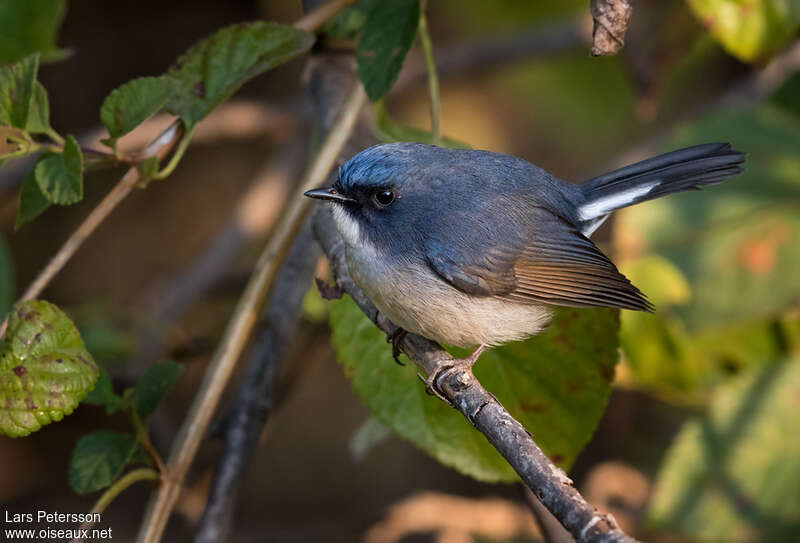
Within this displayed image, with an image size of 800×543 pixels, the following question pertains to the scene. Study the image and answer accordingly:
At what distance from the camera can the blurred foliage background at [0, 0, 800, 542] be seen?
3273 millimetres

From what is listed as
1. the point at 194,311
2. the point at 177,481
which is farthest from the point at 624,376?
the point at 194,311

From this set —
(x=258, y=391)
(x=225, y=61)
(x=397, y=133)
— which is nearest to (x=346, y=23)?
(x=397, y=133)

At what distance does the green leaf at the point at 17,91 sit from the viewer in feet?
6.75

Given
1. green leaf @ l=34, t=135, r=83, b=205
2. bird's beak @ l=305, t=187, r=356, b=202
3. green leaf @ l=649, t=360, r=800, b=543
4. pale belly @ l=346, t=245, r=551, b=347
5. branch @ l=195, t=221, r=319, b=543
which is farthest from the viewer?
green leaf @ l=649, t=360, r=800, b=543

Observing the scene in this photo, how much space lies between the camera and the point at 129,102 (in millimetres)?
2164

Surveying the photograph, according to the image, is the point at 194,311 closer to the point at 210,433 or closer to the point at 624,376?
the point at 210,433

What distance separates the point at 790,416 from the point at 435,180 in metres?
1.81

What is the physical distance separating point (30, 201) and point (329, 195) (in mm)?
805

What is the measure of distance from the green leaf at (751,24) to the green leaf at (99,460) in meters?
2.09

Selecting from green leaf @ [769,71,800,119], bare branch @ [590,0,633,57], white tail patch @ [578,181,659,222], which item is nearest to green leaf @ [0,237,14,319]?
white tail patch @ [578,181,659,222]

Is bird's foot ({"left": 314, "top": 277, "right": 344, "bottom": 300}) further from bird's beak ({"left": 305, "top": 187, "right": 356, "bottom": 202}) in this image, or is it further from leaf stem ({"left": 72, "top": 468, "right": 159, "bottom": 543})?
leaf stem ({"left": 72, "top": 468, "right": 159, "bottom": 543})

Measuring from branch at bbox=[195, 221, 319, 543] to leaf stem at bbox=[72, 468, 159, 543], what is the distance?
369 millimetres

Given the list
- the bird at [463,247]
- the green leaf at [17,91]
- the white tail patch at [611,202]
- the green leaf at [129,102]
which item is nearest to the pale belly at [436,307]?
the bird at [463,247]

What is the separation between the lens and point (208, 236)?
5379 millimetres
